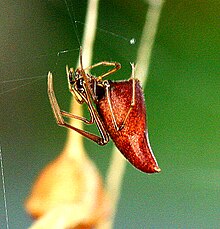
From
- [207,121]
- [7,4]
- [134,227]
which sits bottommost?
[134,227]

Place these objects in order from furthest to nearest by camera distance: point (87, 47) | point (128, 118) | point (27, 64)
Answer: point (27, 64) → point (87, 47) → point (128, 118)

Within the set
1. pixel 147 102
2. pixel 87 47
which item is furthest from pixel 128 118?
pixel 147 102

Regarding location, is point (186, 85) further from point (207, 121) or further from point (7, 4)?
point (7, 4)

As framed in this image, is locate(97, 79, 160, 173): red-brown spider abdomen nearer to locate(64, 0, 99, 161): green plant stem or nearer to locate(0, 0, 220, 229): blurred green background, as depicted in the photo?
locate(64, 0, 99, 161): green plant stem

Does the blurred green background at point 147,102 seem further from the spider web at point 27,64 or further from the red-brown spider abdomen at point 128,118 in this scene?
the red-brown spider abdomen at point 128,118

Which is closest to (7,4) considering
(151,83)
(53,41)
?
(53,41)

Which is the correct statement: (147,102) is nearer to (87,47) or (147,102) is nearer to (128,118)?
(87,47)

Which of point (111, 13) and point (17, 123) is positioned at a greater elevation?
point (111, 13)
